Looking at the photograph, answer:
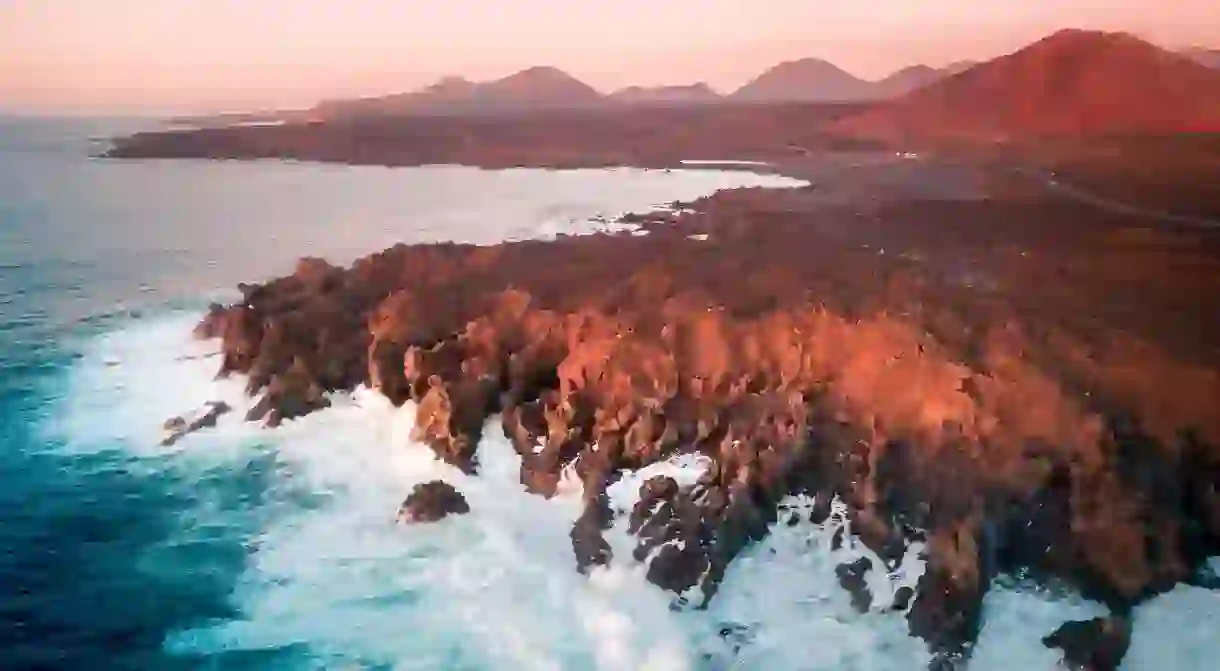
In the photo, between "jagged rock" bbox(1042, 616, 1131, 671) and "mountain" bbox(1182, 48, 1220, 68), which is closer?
"jagged rock" bbox(1042, 616, 1131, 671)

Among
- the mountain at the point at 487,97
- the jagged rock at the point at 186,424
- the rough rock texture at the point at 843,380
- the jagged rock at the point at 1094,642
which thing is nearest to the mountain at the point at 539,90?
the mountain at the point at 487,97

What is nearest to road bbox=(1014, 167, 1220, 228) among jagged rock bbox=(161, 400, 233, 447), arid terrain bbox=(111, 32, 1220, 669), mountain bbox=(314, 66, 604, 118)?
arid terrain bbox=(111, 32, 1220, 669)

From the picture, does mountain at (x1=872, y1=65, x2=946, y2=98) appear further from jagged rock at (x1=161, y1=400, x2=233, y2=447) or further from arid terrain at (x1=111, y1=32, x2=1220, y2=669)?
jagged rock at (x1=161, y1=400, x2=233, y2=447)

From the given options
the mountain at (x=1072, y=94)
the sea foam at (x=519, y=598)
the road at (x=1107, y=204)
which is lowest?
the sea foam at (x=519, y=598)

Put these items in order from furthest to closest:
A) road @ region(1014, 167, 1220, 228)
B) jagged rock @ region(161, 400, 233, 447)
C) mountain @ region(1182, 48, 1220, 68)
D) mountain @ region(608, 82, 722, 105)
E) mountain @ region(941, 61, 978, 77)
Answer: mountain @ region(608, 82, 722, 105), mountain @ region(941, 61, 978, 77), road @ region(1014, 167, 1220, 228), mountain @ region(1182, 48, 1220, 68), jagged rock @ region(161, 400, 233, 447)

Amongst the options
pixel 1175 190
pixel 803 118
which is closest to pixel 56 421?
pixel 803 118

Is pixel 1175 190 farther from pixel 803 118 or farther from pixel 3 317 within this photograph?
pixel 3 317

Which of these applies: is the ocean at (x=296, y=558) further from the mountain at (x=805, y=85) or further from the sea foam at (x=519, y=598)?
the mountain at (x=805, y=85)
